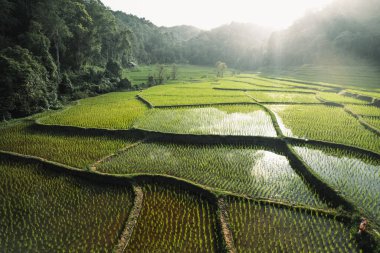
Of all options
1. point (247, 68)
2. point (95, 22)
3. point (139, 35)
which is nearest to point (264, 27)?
point (247, 68)

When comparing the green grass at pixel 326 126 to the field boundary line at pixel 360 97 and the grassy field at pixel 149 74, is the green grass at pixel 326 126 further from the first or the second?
the grassy field at pixel 149 74

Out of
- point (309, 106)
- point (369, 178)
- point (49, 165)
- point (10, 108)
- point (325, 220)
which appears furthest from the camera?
point (309, 106)

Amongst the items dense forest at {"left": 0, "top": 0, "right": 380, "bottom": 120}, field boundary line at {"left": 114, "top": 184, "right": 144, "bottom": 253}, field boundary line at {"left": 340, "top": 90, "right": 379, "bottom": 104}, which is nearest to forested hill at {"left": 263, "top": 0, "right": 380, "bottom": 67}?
dense forest at {"left": 0, "top": 0, "right": 380, "bottom": 120}

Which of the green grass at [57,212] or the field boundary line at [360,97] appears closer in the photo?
the green grass at [57,212]

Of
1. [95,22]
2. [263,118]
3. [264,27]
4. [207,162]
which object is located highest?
[264,27]

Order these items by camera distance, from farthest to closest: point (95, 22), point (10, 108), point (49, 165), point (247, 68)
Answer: point (247, 68), point (95, 22), point (10, 108), point (49, 165)

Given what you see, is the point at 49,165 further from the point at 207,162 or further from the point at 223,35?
the point at 223,35

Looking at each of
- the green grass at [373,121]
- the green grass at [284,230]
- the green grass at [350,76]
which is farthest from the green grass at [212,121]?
the green grass at [350,76]
